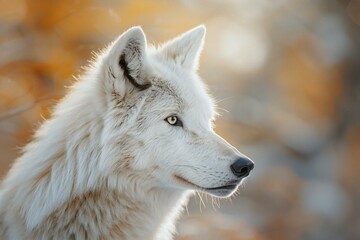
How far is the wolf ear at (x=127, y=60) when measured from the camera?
3020 millimetres

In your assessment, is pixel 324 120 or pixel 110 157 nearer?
pixel 110 157

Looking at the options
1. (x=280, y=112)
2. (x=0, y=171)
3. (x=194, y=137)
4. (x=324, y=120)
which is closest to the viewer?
(x=194, y=137)

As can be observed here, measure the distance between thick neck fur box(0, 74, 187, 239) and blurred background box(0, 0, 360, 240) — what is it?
3609mm

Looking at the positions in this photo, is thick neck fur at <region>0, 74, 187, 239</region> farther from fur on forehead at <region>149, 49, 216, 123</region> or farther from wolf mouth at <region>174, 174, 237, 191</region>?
fur on forehead at <region>149, 49, 216, 123</region>

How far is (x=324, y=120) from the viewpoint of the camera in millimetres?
14328

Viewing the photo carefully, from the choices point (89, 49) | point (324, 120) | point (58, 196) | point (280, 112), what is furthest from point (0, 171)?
point (324, 120)

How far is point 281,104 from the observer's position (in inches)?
529

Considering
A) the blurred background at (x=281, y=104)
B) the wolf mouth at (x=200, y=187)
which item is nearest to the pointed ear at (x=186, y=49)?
the wolf mouth at (x=200, y=187)

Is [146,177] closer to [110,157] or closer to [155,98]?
[110,157]

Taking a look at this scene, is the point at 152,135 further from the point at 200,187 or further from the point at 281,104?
the point at 281,104

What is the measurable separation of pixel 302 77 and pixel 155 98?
10.8m

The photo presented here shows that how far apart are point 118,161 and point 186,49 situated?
1.03 meters

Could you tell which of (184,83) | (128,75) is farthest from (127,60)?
(184,83)

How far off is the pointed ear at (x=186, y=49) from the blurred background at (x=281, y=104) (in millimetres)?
2891
